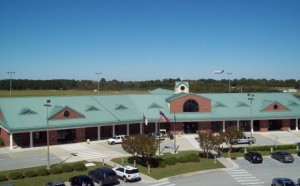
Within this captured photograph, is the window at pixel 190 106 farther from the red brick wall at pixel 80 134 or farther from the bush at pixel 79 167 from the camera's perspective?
the bush at pixel 79 167

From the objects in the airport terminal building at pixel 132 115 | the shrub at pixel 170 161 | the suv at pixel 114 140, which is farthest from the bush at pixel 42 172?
the suv at pixel 114 140

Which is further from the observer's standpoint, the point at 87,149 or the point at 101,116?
the point at 101,116

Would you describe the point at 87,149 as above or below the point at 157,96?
below

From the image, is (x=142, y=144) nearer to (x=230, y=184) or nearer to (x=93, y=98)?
(x=230, y=184)

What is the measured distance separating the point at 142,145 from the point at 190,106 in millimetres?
26457

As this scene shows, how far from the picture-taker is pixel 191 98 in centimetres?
6775

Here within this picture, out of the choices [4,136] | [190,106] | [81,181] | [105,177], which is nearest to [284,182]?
[105,177]

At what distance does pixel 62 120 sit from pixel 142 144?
19031 mm

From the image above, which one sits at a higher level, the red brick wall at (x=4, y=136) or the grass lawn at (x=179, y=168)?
the red brick wall at (x=4, y=136)

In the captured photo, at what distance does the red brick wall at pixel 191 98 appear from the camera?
6712cm

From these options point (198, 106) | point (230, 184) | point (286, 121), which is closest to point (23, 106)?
point (198, 106)

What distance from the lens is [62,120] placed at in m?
57.2

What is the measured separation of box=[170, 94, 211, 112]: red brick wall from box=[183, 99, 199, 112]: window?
516 mm

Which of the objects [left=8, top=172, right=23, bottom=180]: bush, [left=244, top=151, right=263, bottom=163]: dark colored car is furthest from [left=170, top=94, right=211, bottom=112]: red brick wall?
[left=8, top=172, right=23, bottom=180]: bush
